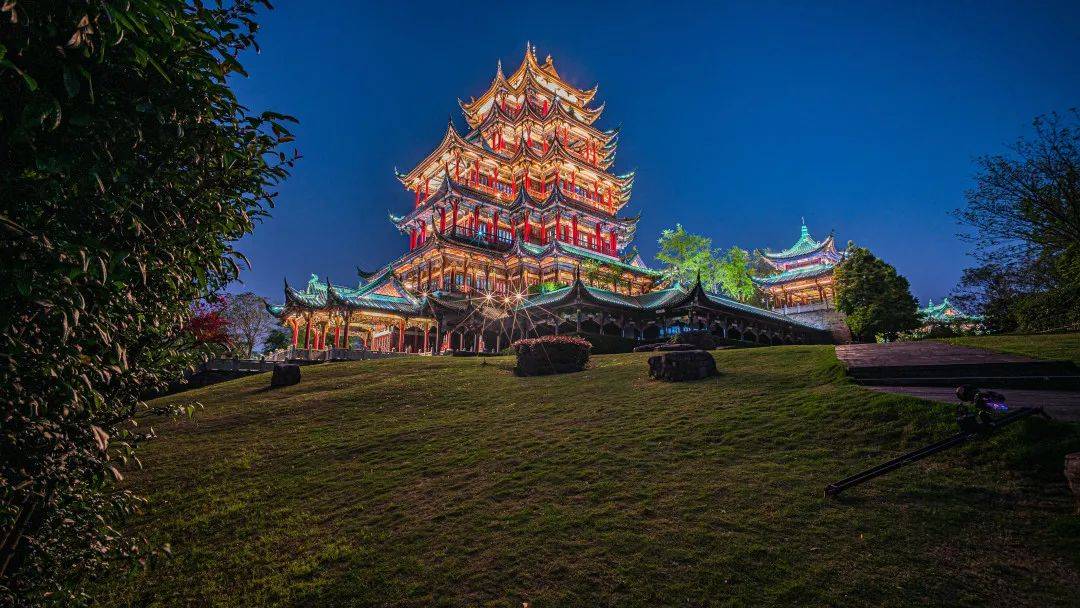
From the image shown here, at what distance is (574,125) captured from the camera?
56.3 meters

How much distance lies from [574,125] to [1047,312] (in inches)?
1978

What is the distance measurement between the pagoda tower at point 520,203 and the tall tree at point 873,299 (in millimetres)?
20481

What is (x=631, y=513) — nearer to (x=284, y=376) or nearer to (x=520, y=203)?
(x=284, y=376)


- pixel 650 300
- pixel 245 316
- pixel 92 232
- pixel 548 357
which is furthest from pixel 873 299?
pixel 245 316

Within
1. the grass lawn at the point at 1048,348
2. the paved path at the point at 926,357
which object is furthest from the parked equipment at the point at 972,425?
the grass lawn at the point at 1048,348

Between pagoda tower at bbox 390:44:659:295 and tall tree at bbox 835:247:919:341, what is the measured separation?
67.2ft

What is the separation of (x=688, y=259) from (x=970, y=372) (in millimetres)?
41171

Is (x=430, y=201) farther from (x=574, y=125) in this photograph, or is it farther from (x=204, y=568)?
(x=204, y=568)

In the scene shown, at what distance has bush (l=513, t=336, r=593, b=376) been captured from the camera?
53.7ft

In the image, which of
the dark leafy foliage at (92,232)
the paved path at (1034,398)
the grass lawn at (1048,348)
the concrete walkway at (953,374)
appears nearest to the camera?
the dark leafy foliage at (92,232)

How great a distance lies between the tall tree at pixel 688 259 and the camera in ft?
161

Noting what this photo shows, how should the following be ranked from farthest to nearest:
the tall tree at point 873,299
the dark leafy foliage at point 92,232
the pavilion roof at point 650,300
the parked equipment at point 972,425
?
the tall tree at point 873,299
the pavilion roof at point 650,300
the parked equipment at point 972,425
the dark leafy foliage at point 92,232

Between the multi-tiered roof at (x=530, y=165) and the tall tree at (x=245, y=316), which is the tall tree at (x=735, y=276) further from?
the tall tree at (x=245, y=316)

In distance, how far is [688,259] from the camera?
163 feet
